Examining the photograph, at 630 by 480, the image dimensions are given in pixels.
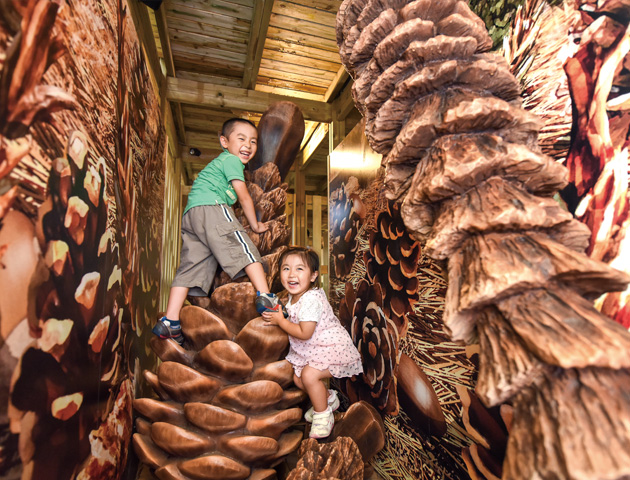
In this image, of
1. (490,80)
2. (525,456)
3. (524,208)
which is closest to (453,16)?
(490,80)

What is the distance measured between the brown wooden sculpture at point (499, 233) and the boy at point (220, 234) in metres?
0.60

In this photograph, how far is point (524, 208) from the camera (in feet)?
0.89

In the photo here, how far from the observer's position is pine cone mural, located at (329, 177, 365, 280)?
129 centimetres

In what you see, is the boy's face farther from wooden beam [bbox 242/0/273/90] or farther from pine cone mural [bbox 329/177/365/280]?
wooden beam [bbox 242/0/273/90]

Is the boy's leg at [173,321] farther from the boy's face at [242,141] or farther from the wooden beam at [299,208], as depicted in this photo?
the wooden beam at [299,208]

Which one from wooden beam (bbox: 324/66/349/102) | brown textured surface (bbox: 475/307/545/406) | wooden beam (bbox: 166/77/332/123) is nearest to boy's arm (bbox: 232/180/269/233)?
brown textured surface (bbox: 475/307/545/406)

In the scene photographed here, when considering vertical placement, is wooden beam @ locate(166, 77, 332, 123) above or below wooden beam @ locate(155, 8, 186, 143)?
below

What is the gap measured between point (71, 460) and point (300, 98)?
Answer: 7.39 ft

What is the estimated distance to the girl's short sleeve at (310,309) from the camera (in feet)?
3.13

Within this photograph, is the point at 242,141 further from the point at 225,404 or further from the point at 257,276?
the point at 225,404

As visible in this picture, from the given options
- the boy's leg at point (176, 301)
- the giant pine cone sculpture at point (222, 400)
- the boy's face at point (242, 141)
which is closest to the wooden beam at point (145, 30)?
the boy's face at point (242, 141)

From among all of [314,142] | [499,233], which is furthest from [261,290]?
[314,142]

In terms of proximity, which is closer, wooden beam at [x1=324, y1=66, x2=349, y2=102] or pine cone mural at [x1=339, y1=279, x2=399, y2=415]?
pine cone mural at [x1=339, y1=279, x2=399, y2=415]

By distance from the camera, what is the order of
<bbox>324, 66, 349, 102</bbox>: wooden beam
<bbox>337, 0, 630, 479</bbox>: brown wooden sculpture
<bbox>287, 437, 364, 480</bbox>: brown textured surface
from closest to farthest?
<bbox>337, 0, 630, 479</bbox>: brown wooden sculpture → <bbox>287, 437, 364, 480</bbox>: brown textured surface → <bbox>324, 66, 349, 102</bbox>: wooden beam
